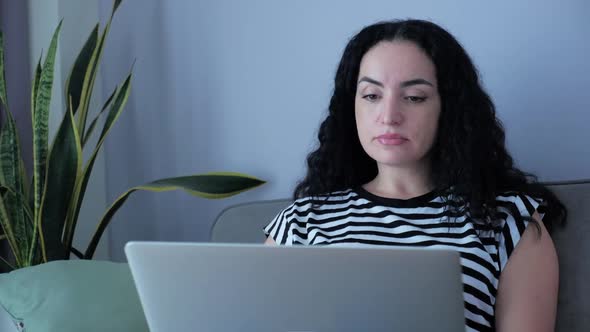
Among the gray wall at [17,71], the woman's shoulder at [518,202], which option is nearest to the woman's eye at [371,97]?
the woman's shoulder at [518,202]

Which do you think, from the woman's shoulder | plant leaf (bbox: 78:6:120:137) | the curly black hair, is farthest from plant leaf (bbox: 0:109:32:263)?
the woman's shoulder

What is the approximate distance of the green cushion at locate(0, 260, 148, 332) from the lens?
150cm

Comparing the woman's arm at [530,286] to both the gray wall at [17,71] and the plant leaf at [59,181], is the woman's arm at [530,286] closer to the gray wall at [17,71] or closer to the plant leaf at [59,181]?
the plant leaf at [59,181]

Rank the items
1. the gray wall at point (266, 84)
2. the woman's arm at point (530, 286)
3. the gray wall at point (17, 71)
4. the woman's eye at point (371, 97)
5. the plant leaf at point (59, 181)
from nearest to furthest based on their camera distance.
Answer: the woman's arm at point (530, 286), the woman's eye at point (371, 97), the gray wall at point (266, 84), the plant leaf at point (59, 181), the gray wall at point (17, 71)

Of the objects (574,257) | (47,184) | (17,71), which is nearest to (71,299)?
(47,184)

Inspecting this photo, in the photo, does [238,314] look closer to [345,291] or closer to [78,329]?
[345,291]

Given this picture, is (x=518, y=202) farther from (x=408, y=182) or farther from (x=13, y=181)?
(x=13, y=181)

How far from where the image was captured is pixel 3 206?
2021 mm

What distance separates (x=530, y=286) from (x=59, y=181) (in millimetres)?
1280

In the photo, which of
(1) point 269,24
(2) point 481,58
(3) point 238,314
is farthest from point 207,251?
(1) point 269,24

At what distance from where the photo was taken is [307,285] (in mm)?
898

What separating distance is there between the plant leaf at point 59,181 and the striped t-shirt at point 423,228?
0.68 metres

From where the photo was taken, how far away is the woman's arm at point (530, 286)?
128 cm

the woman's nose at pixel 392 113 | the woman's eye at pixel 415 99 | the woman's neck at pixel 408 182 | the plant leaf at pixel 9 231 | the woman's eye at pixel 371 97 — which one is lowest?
the plant leaf at pixel 9 231
